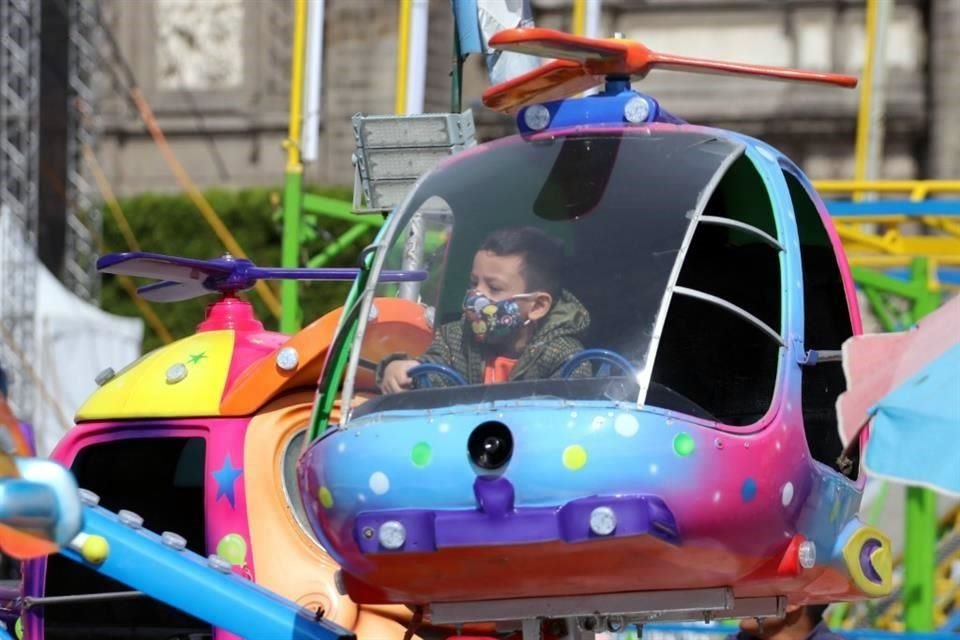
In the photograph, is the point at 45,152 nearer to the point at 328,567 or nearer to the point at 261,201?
the point at 261,201

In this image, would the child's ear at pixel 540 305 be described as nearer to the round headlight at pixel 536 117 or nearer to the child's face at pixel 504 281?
the child's face at pixel 504 281

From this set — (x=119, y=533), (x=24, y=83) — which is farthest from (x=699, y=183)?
(x=24, y=83)

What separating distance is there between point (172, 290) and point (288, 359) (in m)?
1.04

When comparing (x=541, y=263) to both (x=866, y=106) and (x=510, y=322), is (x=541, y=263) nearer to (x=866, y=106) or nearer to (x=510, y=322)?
(x=510, y=322)

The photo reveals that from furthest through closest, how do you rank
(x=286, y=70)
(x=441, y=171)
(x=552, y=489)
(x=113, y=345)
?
(x=286, y=70), (x=113, y=345), (x=441, y=171), (x=552, y=489)

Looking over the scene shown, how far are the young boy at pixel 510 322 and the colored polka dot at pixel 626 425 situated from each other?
0.84ft

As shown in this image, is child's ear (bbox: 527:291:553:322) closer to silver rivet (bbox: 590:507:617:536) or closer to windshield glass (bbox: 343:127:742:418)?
windshield glass (bbox: 343:127:742:418)

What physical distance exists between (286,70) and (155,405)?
16.6 m

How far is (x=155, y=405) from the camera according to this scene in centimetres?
579

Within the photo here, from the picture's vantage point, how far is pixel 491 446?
4180 mm

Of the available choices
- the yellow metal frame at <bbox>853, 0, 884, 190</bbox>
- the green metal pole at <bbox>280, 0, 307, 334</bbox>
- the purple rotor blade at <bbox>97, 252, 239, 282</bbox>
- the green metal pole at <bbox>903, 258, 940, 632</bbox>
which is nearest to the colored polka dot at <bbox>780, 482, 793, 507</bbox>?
the purple rotor blade at <bbox>97, 252, 239, 282</bbox>

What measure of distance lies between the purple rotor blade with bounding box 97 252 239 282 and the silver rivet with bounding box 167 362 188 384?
1.11ft

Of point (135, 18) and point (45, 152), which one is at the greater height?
point (135, 18)

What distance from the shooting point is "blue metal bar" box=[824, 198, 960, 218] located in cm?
1046
